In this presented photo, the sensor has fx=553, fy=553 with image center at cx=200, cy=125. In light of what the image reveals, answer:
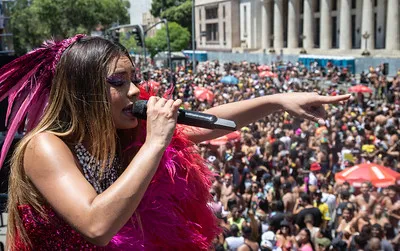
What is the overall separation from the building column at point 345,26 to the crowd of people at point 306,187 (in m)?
26.7

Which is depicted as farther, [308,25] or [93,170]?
[308,25]

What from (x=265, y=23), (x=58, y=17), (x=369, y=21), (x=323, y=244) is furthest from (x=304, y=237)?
(x=265, y=23)

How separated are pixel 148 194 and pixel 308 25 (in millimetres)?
50288

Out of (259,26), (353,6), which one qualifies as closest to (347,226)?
(353,6)

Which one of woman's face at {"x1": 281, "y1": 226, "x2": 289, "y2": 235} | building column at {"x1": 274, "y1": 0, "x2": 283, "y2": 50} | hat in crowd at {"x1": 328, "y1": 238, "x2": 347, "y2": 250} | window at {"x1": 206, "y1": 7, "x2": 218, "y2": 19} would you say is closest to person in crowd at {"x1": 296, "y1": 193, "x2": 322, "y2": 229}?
woman's face at {"x1": 281, "y1": 226, "x2": 289, "y2": 235}

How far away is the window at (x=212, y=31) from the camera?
7712 cm

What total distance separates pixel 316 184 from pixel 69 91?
831cm

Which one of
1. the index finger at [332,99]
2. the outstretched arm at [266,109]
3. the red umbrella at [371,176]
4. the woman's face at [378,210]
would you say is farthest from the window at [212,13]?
the index finger at [332,99]

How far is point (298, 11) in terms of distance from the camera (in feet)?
176

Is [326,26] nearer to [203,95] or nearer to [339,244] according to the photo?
[203,95]

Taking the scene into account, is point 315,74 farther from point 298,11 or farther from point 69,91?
point 69,91

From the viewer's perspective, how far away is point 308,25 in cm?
5034

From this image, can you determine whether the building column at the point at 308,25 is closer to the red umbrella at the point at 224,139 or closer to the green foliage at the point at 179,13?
the green foliage at the point at 179,13

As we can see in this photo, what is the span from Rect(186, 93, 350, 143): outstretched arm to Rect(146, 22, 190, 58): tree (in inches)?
2186
